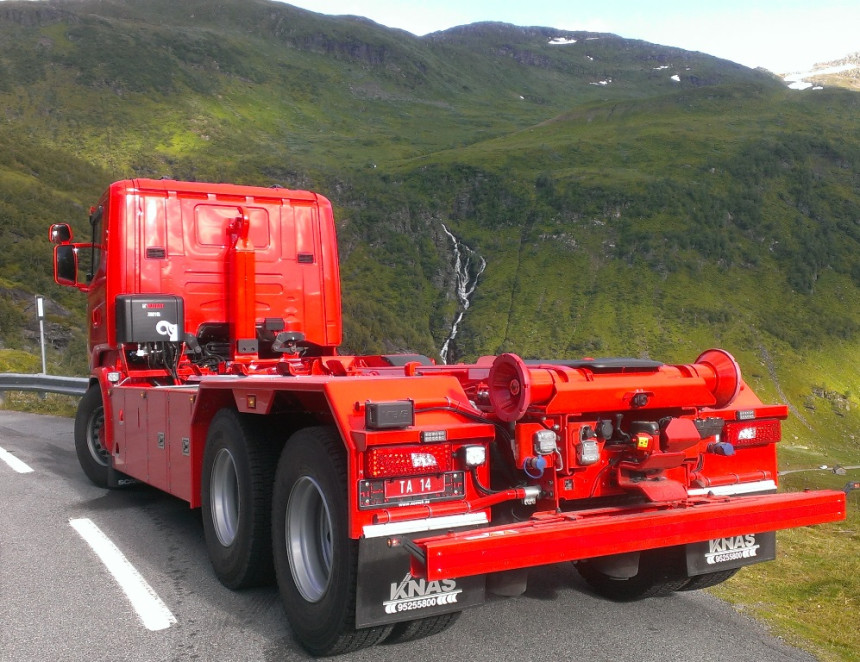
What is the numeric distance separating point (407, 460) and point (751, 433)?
223 centimetres

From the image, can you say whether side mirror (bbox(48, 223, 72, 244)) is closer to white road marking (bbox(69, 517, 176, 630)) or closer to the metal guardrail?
white road marking (bbox(69, 517, 176, 630))

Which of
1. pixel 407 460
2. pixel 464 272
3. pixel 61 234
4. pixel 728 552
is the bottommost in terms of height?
pixel 728 552

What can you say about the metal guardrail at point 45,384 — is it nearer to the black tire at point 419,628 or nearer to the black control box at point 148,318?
the black control box at point 148,318

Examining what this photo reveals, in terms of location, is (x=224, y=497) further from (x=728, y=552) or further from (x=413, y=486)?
(x=728, y=552)

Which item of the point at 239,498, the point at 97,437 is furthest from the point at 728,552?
the point at 97,437

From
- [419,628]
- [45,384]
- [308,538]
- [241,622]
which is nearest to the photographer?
[419,628]

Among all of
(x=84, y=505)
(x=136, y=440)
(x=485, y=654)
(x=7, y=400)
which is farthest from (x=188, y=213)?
(x=7, y=400)

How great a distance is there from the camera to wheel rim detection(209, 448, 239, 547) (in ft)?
17.1

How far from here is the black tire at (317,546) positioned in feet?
12.4

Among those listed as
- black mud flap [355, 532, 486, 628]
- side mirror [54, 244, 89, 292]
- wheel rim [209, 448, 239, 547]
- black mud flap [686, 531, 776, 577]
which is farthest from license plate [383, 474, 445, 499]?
side mirror [54, 244, 89, 292]

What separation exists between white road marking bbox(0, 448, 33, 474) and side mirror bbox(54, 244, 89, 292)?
7.20ft

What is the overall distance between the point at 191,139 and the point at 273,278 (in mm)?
146074

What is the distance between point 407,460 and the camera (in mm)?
3730

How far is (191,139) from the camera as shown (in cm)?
14500
